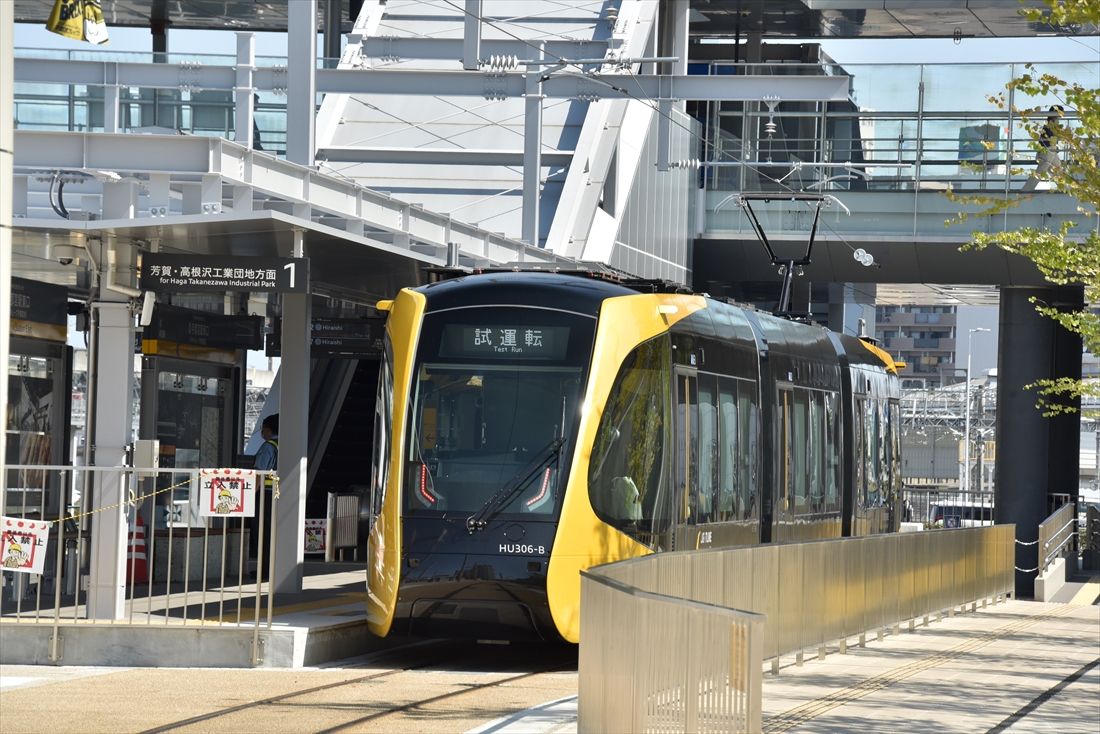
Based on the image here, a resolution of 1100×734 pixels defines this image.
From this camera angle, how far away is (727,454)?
1830 centimetres

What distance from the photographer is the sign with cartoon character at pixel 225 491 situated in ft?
48.6

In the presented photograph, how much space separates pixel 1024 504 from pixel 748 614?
40.2 m

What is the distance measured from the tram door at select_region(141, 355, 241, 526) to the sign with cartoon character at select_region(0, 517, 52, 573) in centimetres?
679

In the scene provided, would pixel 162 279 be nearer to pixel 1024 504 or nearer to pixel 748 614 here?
pixel 748 614

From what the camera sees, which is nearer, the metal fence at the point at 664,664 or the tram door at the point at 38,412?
the metal fence at the point at 664,664

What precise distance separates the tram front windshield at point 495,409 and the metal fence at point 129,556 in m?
1.40

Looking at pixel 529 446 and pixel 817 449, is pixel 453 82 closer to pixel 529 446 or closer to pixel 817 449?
pixel 817 449

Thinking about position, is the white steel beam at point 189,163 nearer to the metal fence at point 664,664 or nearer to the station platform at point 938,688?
the station platform at point 938,688

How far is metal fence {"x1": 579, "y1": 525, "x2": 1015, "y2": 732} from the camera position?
8383 millimetres

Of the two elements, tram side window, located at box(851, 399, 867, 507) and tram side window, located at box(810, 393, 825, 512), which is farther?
tram side window, located at box(851, 399, 867, 507)

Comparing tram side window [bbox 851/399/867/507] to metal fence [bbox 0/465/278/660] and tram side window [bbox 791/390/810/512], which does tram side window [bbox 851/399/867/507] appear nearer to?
tram side window [bbox 791/390/810/512]

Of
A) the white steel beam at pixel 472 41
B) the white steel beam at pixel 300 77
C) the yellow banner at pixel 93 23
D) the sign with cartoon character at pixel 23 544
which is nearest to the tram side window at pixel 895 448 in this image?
the white steel beam at pixel 472 41

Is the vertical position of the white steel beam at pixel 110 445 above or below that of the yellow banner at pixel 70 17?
below

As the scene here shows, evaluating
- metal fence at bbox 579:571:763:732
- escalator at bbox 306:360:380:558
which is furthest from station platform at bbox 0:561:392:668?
escalator at bbox 306:360:380:558
